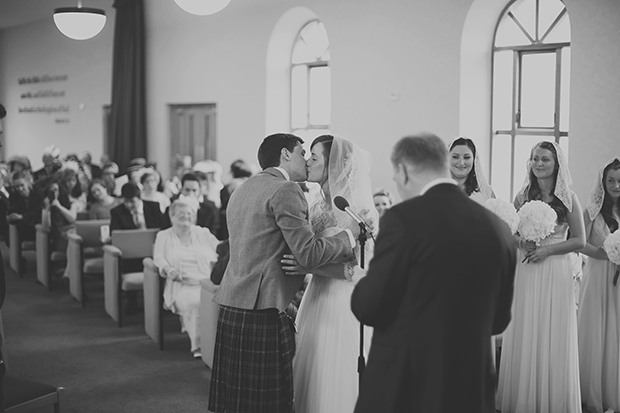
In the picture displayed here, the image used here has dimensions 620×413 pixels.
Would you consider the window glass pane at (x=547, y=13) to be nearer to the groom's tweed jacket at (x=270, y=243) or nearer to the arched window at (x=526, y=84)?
the arched window at (x=526, y=84)

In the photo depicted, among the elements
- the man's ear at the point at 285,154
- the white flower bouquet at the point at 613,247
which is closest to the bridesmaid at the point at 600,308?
the white flower bouquet at the point at 613,247

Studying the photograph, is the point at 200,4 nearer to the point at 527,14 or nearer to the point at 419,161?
the point at 527,14

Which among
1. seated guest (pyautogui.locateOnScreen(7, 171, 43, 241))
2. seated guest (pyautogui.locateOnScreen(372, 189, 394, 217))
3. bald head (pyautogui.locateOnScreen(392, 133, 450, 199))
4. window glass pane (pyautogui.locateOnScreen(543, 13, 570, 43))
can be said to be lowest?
seated guest (pyautogui.locateOnScreen(7, 171, 43, 241))

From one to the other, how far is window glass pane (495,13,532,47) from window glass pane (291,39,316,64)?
3.41 m

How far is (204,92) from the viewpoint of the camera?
12.2 meters

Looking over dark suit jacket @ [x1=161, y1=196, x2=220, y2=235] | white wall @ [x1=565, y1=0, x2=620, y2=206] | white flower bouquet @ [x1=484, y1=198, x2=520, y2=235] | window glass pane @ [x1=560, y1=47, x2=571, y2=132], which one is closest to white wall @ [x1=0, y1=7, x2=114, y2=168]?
dark suit jacket @ [x1=161, y1=196, x2=220, y2=235]

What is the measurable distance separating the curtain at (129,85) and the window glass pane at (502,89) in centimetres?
775

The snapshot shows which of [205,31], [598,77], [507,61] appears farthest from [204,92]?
[598,77]

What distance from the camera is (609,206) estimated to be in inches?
189

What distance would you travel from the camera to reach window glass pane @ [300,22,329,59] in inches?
408

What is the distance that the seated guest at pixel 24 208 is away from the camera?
9.37 m

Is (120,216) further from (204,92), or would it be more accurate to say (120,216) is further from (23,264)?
(204,92)

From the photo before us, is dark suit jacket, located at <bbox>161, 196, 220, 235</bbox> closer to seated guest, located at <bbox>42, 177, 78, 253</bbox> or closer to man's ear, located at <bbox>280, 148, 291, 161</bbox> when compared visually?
seated guest, located at <bbox>42, 177, 78, 253</bbox>

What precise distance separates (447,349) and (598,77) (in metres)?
4.99
